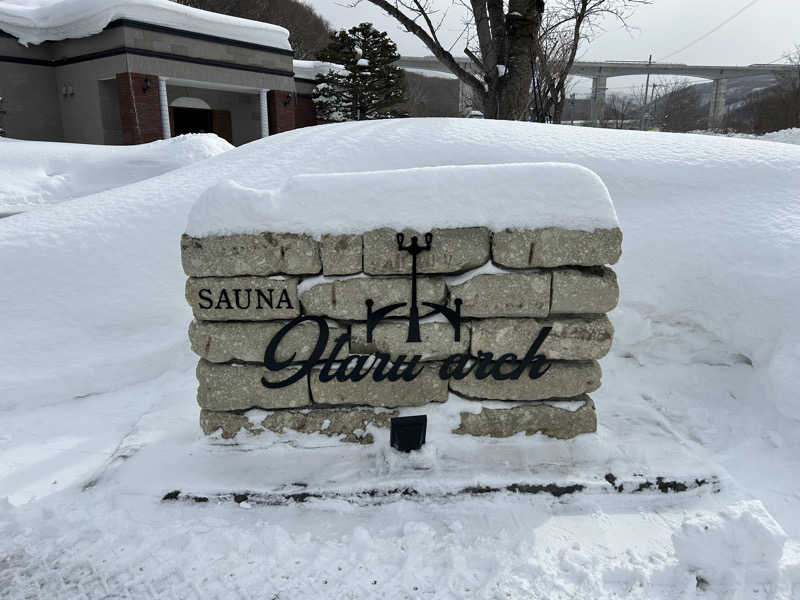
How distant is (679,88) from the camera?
3269cm

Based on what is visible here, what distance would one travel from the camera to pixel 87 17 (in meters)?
12.5

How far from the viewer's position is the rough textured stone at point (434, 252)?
2.32m

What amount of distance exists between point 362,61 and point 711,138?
697 inches

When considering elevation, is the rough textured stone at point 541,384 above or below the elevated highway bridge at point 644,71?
below

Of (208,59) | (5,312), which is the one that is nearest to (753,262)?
(5,312)

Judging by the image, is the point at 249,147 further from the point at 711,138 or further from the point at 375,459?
the point at 711,138

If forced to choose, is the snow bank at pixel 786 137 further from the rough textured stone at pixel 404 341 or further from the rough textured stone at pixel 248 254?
the rough textured stone at pixel 248 254

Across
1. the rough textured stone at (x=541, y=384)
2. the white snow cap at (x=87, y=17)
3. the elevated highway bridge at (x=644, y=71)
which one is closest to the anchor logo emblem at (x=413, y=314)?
the rough textured stone at (x=541, y=384)

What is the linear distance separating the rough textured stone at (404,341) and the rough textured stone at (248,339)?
0.10 m

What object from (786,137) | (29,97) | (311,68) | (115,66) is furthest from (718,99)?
(29,97)

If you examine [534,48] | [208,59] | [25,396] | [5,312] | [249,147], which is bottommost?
[25,396]

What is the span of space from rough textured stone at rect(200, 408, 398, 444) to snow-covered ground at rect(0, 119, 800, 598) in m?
0.06

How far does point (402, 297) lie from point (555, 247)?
0.76 meters

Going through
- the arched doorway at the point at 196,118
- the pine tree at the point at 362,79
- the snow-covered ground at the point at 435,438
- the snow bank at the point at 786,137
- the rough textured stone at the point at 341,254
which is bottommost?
the snow-covered ground at the point at 435,438
